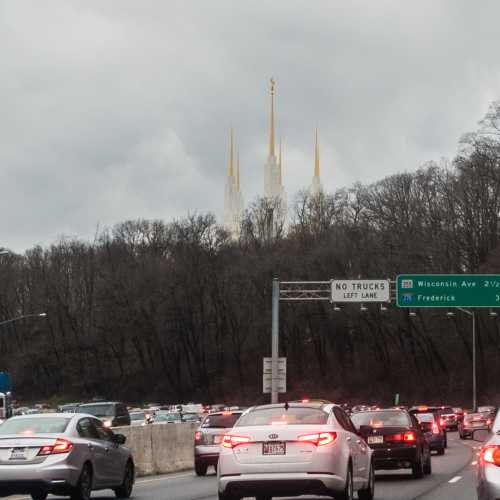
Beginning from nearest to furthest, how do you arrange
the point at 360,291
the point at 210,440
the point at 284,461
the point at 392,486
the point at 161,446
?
the point at 284,461 → the point at 392,486 → the point at 210,440 → the point at 161,446 → the point at 360,291

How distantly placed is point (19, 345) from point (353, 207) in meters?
43.9

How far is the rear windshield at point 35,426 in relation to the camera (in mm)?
19094

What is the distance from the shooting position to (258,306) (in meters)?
104

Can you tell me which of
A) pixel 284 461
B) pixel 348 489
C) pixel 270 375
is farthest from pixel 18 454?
pixel 270 375

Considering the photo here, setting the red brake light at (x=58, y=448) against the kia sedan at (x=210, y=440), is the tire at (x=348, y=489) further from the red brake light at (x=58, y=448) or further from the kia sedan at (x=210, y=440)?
the kia sedan at (x=210, y=440)

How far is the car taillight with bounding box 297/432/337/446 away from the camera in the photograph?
15.7m

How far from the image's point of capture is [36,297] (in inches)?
4793

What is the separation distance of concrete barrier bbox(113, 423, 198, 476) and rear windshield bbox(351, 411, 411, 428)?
17.8ft

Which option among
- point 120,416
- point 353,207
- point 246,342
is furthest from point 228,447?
point 246,342

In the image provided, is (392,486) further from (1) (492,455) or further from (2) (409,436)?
(1) (492,455)

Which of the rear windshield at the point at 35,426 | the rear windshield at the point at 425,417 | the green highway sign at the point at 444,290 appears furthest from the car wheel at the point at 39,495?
the green highway sign at the point at 444,290

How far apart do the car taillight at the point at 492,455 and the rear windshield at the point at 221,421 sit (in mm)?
18349

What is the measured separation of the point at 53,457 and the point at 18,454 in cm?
56

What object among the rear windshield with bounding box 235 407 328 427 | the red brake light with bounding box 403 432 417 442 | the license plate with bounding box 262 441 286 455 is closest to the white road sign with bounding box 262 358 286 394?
the red brake light with bounding box 403 432 417 442
